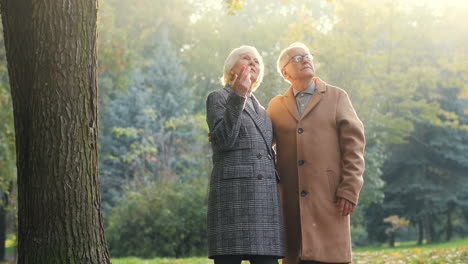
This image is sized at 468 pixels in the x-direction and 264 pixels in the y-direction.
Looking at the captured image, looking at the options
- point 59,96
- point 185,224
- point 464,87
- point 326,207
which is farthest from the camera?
point 185,224

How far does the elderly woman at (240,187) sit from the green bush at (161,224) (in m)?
9.08

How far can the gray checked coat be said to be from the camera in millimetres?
3648

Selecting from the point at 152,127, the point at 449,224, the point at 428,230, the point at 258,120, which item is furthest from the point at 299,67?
the point at 152,127

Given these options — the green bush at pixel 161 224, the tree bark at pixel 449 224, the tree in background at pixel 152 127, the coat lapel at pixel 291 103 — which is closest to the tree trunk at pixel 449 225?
the tree bark at pixel 449 224

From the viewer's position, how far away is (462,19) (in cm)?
1956

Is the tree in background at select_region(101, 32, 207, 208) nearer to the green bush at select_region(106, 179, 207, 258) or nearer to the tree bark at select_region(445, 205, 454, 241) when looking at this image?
the green bush at select_region(106, 179, 207, 258)

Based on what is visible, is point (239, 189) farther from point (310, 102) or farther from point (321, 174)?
point (310, 102)

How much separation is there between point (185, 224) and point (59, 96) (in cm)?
963

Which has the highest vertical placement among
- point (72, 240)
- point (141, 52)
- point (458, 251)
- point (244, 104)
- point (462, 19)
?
point (141, 52)

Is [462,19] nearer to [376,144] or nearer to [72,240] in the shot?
[376,144]

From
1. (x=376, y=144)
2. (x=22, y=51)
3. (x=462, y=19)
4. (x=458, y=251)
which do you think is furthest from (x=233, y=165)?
(x=462, y=19)

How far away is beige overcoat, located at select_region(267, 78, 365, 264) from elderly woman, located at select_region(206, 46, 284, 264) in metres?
0.18

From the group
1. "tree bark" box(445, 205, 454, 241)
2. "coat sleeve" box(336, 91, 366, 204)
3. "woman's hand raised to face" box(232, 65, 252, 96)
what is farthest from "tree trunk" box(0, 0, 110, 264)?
"tree bark" box(445, 205, 454, 241)

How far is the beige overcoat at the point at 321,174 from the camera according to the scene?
3811mm
